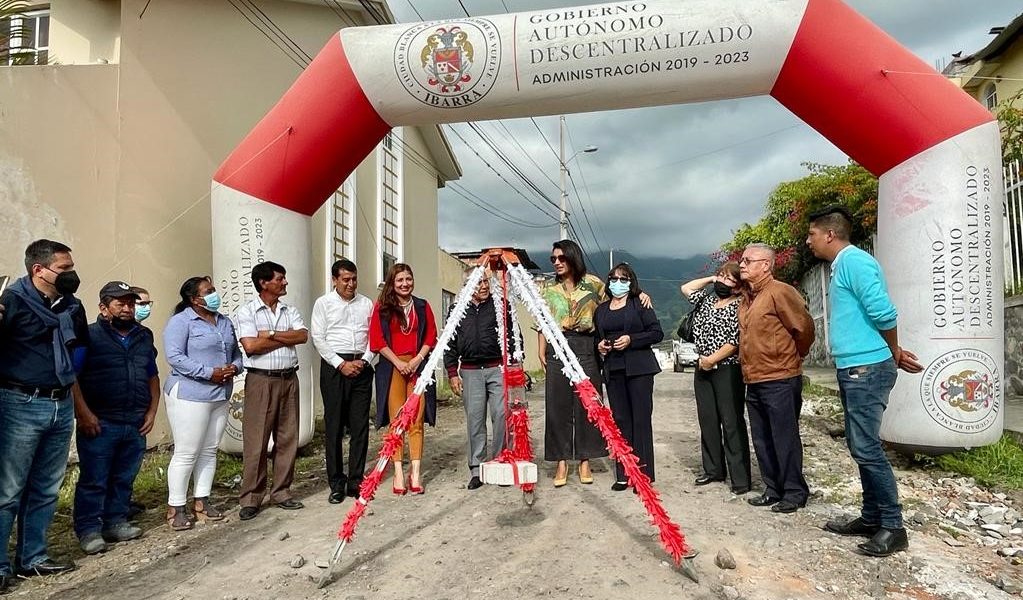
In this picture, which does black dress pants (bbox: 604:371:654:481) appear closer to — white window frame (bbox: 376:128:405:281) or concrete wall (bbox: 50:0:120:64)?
concrete wall (bbox: 50:0:120:64)

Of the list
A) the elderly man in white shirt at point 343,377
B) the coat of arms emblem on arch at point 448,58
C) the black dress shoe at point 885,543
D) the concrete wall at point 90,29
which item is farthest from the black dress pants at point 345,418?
the concrete wall at point 90,29

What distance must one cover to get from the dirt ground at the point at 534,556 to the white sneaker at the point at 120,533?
0.44 ft

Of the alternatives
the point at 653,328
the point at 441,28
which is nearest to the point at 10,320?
the point at 441,28

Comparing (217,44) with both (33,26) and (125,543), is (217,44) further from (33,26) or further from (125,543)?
(125,543)

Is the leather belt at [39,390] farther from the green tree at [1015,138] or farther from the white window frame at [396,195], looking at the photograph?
the green tree at [1015,138]

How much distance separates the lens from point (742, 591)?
303cm

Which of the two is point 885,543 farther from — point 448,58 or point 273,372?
point 448,58

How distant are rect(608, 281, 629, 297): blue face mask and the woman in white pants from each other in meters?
2.87

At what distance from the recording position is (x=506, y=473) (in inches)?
144

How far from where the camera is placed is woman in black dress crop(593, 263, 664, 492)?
4801mm

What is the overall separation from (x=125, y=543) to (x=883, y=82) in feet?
20.8

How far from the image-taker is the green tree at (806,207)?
1069 cm

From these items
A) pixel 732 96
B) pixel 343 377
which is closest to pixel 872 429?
pixel 732 96

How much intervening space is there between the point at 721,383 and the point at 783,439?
2.28 feet
